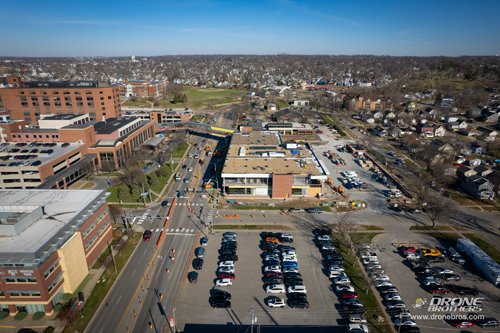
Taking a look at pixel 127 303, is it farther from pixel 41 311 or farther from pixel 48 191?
pixel 48 191

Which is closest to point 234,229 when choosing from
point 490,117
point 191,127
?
point 191,127

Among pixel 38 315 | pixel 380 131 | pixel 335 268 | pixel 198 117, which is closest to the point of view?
pixel 38 315

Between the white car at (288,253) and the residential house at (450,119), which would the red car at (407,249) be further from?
the residential house at (450,119)

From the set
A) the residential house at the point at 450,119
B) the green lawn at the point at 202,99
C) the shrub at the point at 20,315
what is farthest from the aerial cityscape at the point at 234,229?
the green lawn at the point at 202,99

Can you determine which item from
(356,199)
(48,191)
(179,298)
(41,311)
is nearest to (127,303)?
(179,298)

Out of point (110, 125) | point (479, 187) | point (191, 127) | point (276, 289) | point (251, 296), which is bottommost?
point (251, 296)

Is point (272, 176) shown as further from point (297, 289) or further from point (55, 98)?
point (55, 98)

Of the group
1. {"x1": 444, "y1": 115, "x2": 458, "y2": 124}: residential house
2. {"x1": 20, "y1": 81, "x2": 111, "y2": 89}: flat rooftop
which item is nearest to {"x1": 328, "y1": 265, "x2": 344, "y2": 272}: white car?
{"x1": 20, "y1": 81, "x2": 111, "y2": 89}: flat rooftop
